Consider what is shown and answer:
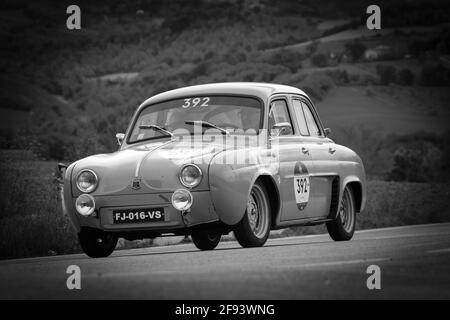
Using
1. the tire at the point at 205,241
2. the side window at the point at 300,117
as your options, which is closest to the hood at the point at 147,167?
the tire at the point at 205,241

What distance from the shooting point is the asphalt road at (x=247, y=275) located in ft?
25.6

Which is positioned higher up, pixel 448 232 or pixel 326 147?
pixel 326 147

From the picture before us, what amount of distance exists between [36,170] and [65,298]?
17.0 metres

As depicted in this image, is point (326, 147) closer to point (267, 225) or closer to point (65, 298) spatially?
point (267, 225)

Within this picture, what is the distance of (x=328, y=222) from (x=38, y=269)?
540 centimetres

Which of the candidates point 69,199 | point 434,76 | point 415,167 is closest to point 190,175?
point 69,199

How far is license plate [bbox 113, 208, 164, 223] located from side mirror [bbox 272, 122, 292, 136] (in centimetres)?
206

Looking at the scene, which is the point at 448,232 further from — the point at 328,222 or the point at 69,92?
the point at 69,92

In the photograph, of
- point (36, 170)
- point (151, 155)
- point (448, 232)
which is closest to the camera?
point (151, 155)

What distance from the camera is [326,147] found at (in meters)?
14.3

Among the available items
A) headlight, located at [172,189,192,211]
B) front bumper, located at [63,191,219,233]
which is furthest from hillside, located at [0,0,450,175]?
headlight, located at [172,189,192,211]
